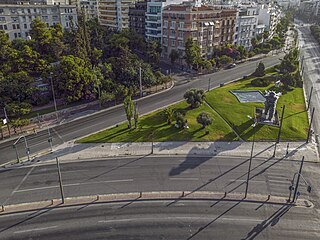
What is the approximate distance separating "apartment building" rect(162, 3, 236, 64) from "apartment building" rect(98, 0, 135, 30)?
42475 mm

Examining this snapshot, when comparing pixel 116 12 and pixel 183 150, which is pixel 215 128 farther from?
pixel 116 12

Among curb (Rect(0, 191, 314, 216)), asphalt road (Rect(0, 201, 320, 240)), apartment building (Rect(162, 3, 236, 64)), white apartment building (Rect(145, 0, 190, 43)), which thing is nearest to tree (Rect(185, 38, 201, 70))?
apartment building (Rect(162, 3, 236, 64))

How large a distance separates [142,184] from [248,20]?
398 ft

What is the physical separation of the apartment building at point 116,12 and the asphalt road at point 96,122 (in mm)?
78401

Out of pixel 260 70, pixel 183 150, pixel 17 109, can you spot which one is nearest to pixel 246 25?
pixel 260 70

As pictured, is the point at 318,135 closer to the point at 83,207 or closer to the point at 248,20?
the point at 83,207

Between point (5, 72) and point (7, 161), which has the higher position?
point (5, 72)

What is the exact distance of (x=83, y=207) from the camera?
39.9 meters

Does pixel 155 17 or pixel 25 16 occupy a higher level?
pixel 25 16

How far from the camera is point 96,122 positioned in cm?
6725

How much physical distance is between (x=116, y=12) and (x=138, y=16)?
22.3 meters

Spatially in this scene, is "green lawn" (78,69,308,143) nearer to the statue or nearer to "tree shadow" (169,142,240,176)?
"tree shadow" (169,142,240,176)

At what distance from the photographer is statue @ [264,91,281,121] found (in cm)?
6406

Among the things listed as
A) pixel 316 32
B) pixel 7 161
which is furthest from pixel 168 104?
pixel 316 32
